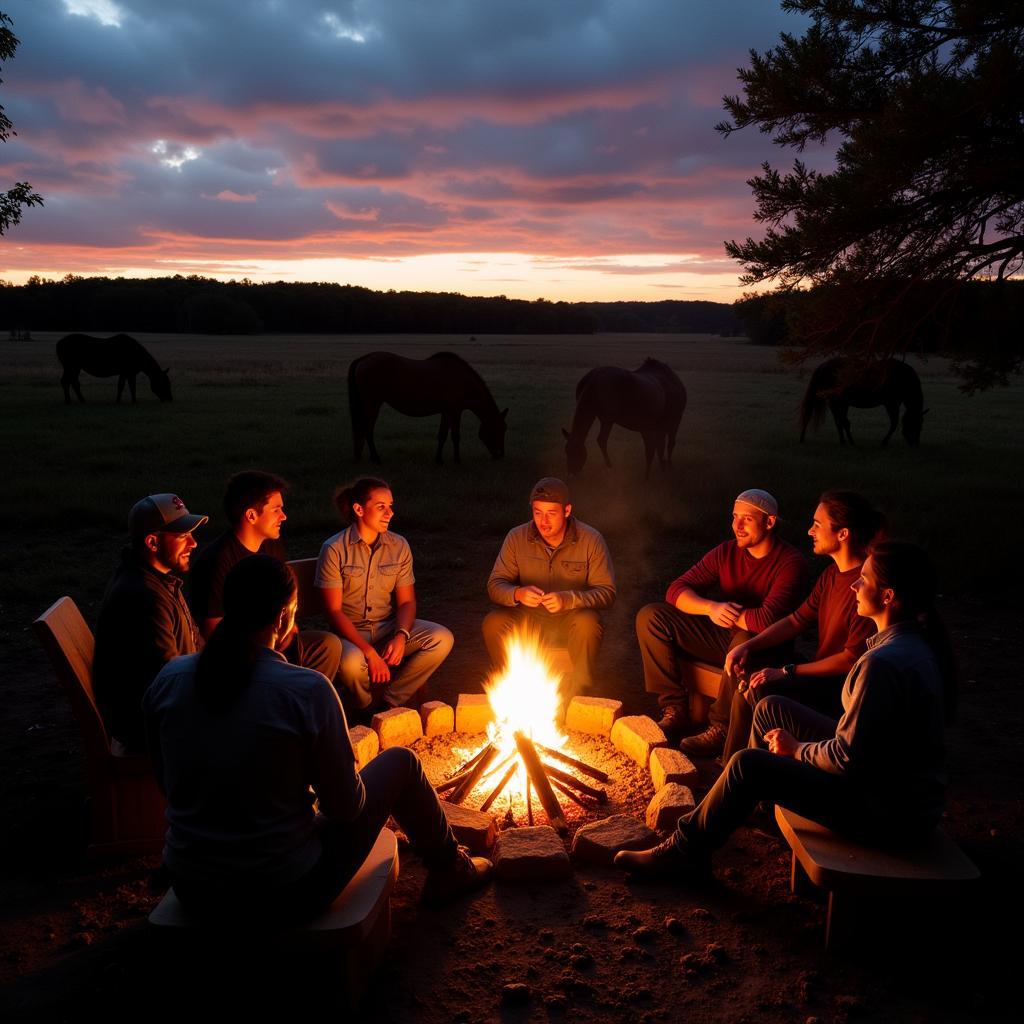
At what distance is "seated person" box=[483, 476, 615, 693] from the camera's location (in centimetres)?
514

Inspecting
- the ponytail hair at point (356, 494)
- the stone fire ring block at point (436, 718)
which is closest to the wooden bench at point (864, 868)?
the stone fire ring block at point (436, 718)

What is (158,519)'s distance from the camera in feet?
11.5

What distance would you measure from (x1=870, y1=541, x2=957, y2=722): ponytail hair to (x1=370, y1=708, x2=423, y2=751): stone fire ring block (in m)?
2.82

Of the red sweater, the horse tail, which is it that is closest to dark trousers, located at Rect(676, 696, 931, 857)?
the red sweater

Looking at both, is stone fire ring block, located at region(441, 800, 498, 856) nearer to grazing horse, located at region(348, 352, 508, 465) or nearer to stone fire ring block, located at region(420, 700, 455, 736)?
stone fire ring block, located at region(420, 700, 455, 736)

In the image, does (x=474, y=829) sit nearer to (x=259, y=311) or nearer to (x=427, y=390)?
(x=427, y=390)

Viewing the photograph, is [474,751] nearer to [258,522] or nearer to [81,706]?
[258,522]

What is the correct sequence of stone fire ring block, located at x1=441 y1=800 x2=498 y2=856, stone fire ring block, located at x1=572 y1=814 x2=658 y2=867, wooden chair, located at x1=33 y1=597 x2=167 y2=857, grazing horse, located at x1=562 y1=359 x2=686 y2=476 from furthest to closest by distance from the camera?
grazing horse, located at x1=562 y1=359 x2=686 y2=476
stone fire ring block, located at x1=441 y1=800 x2=498 y2=856
stone fire ring block, located at x1=572 y1=814 x2=658 y2=867
wooden chair, located at x1=33 y1=597 x2=167 y2=857

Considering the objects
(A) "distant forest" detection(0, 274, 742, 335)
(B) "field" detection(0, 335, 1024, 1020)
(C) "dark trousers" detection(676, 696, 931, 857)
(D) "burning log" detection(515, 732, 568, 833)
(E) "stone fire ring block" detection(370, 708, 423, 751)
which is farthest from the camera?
(A) "distant forest" detection(0, 274, 742, 335)

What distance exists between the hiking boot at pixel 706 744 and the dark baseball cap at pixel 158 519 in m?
2.90

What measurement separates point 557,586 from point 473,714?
3.10 ft

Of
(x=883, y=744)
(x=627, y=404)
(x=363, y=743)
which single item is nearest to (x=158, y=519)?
(x=363, y=743)

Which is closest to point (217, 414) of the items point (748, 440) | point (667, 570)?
point (748, 440)

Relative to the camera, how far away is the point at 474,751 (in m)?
4.90
